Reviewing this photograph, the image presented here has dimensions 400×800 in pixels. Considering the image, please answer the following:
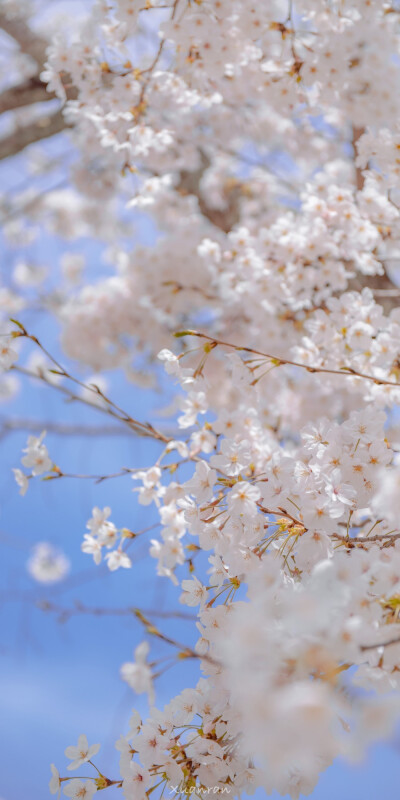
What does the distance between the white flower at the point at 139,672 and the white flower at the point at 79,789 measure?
15.2 inches

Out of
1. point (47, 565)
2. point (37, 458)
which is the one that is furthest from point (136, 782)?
point (47, 565)

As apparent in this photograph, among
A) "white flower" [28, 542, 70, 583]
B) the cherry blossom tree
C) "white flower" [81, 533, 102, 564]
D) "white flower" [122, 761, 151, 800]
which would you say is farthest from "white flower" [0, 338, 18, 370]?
"white flower" [28, 542, 70, 583]

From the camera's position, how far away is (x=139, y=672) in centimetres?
80

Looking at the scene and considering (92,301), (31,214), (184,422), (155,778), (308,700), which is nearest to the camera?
(308,700)

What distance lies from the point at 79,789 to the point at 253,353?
3.54ft

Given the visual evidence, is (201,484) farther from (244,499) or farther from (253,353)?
(253,353)

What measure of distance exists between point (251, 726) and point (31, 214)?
589 centimetres

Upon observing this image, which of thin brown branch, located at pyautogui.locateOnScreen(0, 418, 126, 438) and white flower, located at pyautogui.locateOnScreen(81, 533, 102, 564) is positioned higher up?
thin brown branch, located at pyautogui.locateOnScreen(0, 418, 126, 438)

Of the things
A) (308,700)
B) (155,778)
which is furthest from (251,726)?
(155,778)

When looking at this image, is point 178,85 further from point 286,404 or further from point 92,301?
point 92,301

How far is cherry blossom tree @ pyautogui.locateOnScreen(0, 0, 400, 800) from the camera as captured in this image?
0.61 meters

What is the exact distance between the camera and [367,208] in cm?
188

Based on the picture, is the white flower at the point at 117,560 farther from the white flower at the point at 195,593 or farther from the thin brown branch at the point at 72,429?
the thin brown branch at the point at 72,429

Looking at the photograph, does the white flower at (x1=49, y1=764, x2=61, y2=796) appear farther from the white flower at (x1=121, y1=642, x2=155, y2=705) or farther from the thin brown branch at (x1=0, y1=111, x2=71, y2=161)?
the thin brown branch at (x1=0, y1=111, x2=71, y2=161)
